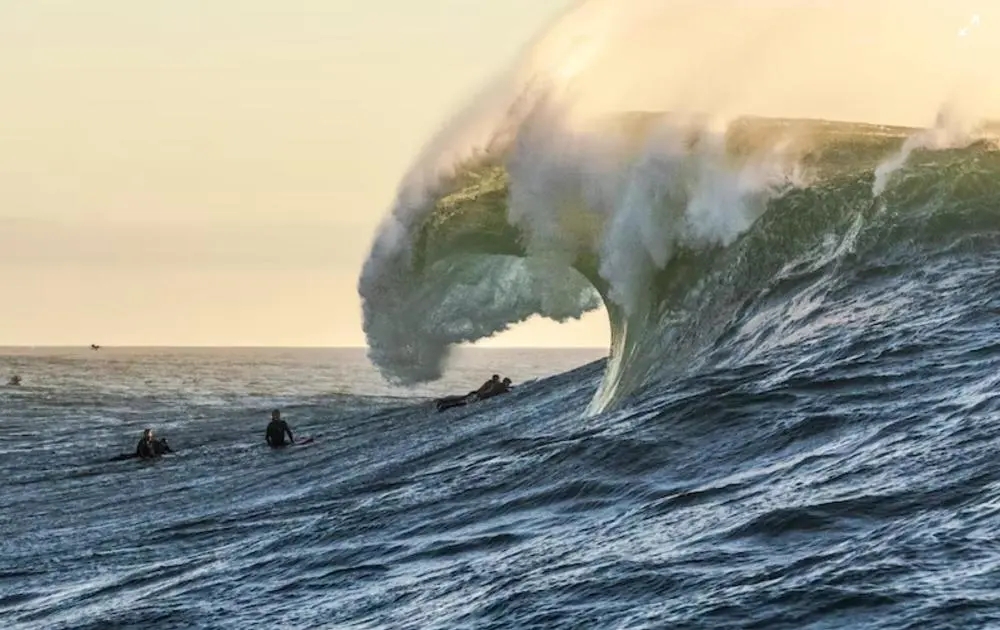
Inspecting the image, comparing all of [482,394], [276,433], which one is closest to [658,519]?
[276,433]

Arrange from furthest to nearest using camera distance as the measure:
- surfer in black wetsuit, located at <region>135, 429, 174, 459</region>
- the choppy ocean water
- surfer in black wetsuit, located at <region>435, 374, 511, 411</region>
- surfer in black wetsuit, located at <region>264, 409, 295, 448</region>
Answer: surfer in black wetsuit, located at <region>435, 374, 511, 411</region>
surfer in black wetsuit, located at <region>135, 429, 174, 459</region>
surfer in black wetsuit, located at <region>264, 409, 295, 448</region>
the choppy ocean water

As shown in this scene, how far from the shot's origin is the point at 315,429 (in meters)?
33.9

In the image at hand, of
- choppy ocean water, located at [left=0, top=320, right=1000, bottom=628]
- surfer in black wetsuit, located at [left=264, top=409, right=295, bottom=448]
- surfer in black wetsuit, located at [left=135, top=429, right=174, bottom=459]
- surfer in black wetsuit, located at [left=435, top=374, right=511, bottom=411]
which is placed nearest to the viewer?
choppy ocean water, located at [left=0, top=320, right=1000, bottom=628]

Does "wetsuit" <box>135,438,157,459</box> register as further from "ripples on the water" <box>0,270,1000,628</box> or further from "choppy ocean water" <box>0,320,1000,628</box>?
"choppy ocean water" <box>0,320,1000,628</box>

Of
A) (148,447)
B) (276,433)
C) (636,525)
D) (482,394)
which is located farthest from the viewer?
(482,394)

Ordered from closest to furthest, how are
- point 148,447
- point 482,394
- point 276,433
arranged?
point 276,433
point 148,447
point 482,394

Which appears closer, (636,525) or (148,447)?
(636,525)

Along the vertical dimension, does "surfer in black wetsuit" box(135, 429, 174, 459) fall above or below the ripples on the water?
above

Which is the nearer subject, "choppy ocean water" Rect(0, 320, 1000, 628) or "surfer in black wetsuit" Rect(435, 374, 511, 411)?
"choppy ocean water" Rect(0, 320, 1000, 628)

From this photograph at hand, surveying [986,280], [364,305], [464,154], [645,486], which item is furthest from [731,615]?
[364,305]

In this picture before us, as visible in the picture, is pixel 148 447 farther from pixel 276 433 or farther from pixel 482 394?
pixel 482 394

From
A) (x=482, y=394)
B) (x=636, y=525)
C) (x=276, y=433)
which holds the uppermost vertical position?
(x=482, y=394)

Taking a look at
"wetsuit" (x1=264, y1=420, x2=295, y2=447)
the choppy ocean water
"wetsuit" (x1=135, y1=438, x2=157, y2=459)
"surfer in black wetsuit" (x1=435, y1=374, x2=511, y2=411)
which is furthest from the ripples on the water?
"surfer in black wetsuit" (x1=435, y1=374, x2=511, y2=411)

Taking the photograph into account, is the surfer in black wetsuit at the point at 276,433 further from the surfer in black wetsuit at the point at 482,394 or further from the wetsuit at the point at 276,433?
the surfer in black wetsuit at the point at 482,394
